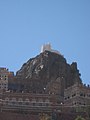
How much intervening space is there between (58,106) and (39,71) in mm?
24570

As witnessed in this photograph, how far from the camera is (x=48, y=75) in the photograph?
142125 mm

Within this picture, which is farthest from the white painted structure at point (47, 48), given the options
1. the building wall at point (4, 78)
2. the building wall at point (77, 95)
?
the building wall at point (77, 95)

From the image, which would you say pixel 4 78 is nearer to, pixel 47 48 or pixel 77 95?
pixel 47 48

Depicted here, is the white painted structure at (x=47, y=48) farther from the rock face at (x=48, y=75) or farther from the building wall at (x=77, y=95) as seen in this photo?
the building wall at (x=77, y=95)

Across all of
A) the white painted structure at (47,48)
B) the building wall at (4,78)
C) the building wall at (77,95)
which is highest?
the white painted structure at (47,48)

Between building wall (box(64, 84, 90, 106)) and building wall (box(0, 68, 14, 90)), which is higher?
building wall (box(0, 68, 14, 90))

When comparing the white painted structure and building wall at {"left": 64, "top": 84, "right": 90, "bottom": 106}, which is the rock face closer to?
the white painted structure

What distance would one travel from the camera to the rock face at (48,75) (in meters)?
138

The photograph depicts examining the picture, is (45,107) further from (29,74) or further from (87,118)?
(29,74)

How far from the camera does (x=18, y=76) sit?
145250mm

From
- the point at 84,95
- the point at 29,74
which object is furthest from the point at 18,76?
the point at 84,95

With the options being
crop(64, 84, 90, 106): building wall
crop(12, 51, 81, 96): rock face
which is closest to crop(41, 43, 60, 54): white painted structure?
crop(12, 51, 81, 96): rock face

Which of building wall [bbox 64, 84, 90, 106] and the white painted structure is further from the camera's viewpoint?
the white painted structure

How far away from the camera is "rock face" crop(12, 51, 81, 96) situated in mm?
137625
